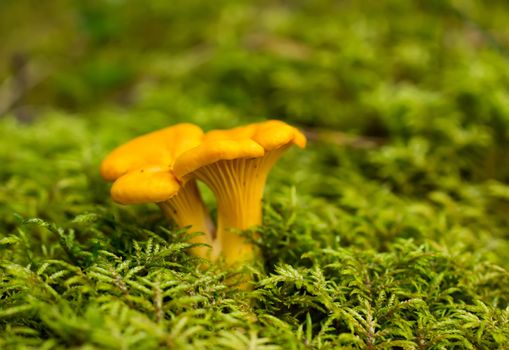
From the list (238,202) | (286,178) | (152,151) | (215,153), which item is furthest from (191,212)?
(286,178)

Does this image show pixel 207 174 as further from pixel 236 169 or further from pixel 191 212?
pixel 191 212

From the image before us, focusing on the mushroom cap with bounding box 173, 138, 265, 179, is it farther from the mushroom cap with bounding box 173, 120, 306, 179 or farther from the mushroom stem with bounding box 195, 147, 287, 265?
the mushroom stem with bounding box 195, 147, 287, 265

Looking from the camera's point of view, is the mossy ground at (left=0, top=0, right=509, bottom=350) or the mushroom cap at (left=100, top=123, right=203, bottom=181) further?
the mushroom cap at (left=100, top=123, right=203, bottom=181)

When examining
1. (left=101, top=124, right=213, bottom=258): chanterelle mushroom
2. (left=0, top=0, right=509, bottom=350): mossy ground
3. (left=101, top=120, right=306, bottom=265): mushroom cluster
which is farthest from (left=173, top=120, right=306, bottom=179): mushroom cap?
(left=0, top=0, right=509, bottom=350): mossy ground

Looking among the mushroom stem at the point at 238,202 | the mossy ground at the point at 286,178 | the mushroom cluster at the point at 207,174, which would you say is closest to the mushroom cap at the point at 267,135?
the mushroom cluster at the point at 207,174

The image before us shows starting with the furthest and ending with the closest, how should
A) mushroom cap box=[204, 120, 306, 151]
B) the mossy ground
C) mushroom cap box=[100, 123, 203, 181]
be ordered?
mushroom cap box=[100, 123, 203, 181] < mushroom cap box=[204, 120, 306, 151] < the mossy ground

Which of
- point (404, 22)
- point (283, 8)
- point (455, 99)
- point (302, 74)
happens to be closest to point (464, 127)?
point (455, 99)

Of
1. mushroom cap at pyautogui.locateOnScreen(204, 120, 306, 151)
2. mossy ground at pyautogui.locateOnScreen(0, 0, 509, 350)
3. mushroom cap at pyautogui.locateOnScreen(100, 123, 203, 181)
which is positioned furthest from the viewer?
mushroom cap at pyautogui.locateOnScreen(100, 123, 203, 181)

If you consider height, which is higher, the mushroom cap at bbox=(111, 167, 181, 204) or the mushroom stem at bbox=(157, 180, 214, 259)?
the mushroom cap at bbox=(111, 167, 181, 204)
